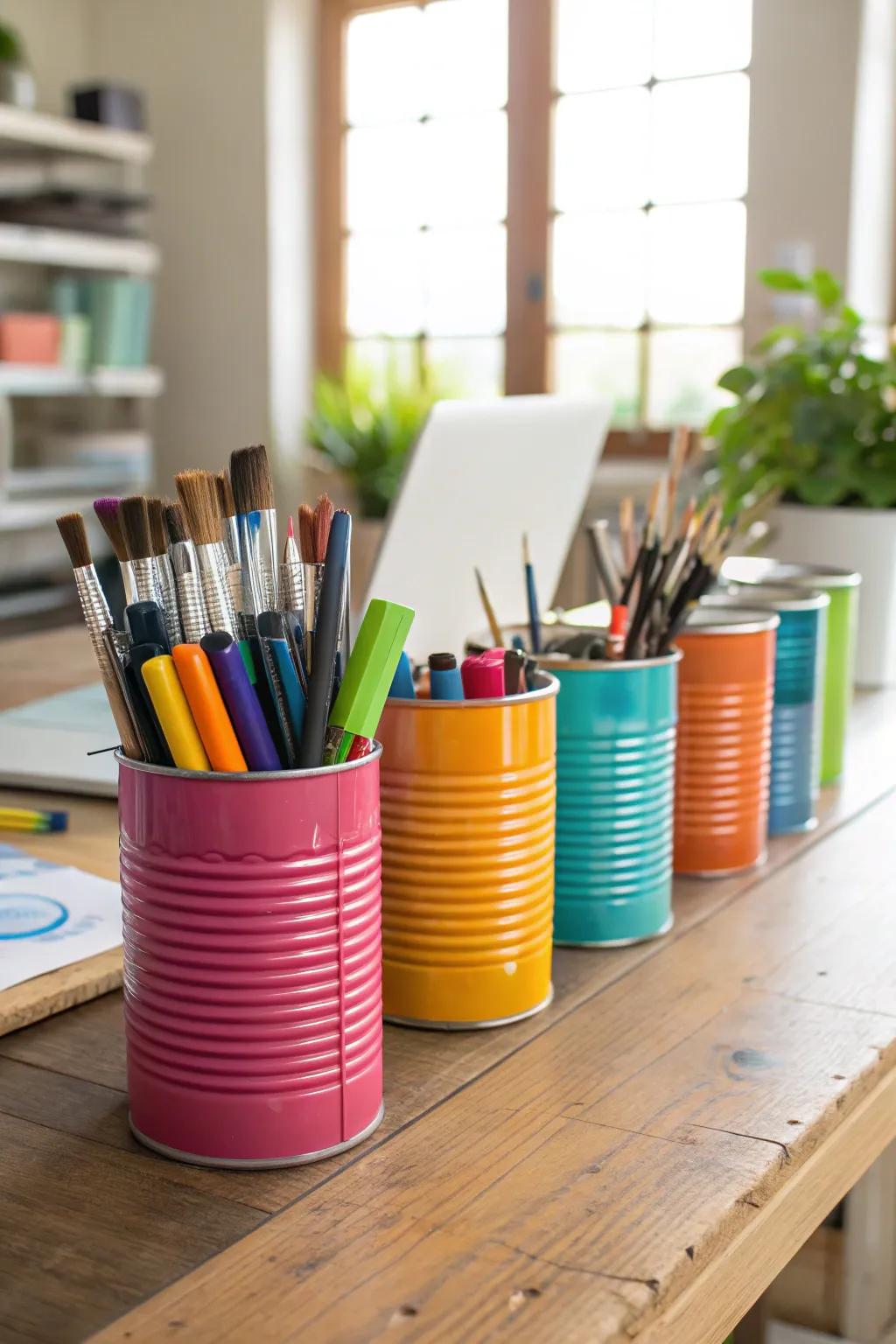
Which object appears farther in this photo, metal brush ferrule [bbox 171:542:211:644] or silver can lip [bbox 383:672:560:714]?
silver can lip [bbox 383:672:560:714]

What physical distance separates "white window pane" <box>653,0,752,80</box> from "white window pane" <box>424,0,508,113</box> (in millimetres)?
489

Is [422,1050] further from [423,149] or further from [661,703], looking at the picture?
[423,149]

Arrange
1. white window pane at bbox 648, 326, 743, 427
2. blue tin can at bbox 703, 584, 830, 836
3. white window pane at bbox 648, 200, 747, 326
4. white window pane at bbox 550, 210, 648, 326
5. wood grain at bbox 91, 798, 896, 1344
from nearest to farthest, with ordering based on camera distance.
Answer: wood grain at bbox 91, 798, 896, 1344
blue tin can at bbox 703, 584, 830, 836
white window pane at bbox 648, 200, 747, 326
white window pane at bbox 648, 326, 743, 427
white window pane at bbox 550, 210, 648, 326

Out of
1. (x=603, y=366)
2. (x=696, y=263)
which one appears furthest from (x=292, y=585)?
(x=603, y=366)

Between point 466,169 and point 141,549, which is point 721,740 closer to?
point 141,549

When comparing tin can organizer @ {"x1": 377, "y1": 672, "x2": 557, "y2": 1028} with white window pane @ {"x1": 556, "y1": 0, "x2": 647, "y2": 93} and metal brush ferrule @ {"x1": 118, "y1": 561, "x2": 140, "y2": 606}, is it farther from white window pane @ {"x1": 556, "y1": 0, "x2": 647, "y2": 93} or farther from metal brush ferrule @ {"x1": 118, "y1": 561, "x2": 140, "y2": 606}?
white window pane @ {"x1": 556, "y1": 0, "x2": 647, "y2": 93}

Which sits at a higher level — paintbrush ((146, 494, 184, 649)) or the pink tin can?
paintbrush ((146, 494, 184, 649))

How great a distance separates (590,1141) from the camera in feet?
1.96

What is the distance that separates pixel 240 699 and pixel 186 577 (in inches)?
2.3

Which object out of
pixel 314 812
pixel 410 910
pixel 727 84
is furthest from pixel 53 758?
pixel 727 84

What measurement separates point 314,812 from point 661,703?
1.09 ft

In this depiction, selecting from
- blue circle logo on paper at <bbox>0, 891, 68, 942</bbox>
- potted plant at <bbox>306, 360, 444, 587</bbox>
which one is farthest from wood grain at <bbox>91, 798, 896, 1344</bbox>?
potted plant at <bbox>306, 360, 444, 587</bbox>

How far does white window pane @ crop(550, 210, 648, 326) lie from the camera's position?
3760mm

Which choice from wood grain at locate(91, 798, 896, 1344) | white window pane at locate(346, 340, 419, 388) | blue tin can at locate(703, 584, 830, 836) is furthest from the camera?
white window pane at locate(346, 340, 419, 388)
